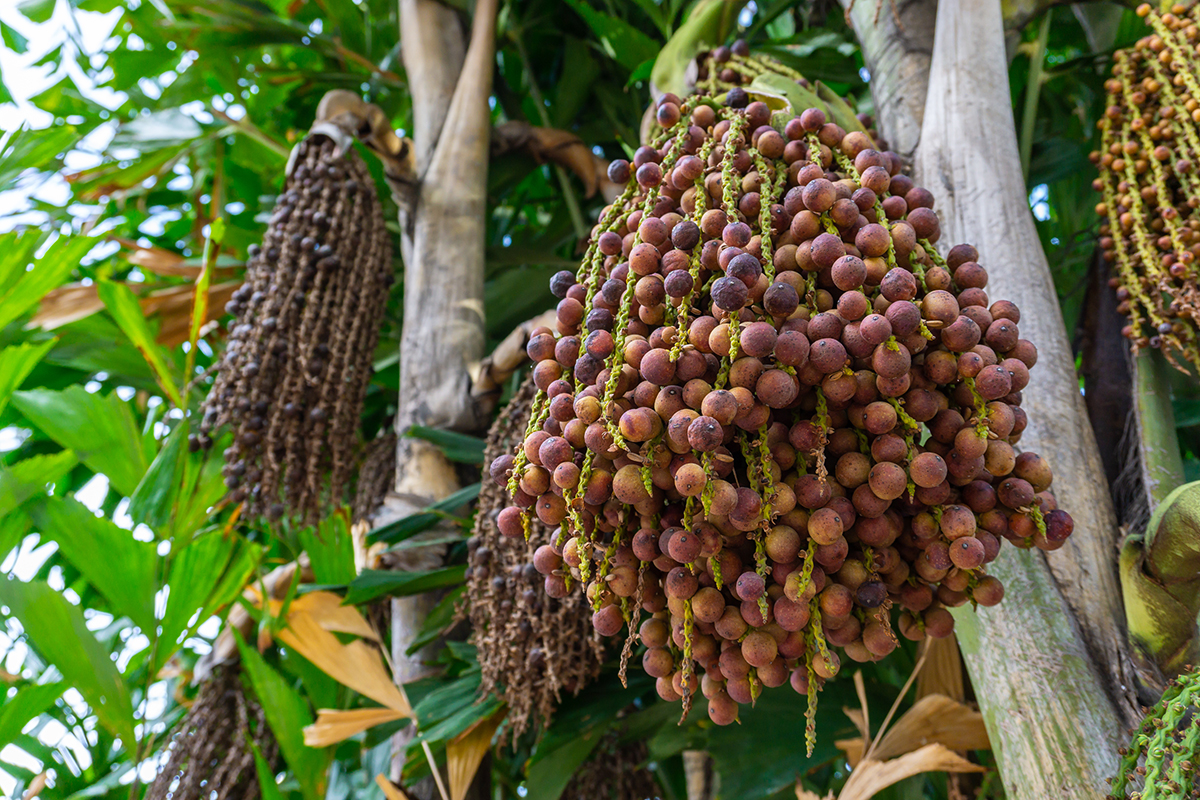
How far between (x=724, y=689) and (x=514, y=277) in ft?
3.83

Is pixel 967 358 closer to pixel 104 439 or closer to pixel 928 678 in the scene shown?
pixel 928 678

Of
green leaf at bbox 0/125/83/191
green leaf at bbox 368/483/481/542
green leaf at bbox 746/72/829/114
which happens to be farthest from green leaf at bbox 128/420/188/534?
green leaf at bbox 746/72/829/114

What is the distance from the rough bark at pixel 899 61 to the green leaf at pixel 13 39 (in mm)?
2112

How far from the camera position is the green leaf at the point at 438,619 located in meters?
1.23

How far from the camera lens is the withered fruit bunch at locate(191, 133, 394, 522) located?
4.03ft

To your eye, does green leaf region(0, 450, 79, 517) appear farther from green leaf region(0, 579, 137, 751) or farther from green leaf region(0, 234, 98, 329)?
green leaf region(0, 234, 98, 329)

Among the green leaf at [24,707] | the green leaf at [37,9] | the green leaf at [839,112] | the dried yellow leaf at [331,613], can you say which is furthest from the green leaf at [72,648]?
the green leaf at [37,9]

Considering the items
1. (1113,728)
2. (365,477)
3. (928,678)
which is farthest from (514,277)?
(1113,728)

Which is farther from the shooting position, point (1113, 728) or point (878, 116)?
point (878, 116)

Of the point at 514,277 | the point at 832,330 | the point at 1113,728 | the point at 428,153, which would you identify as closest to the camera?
the point at 832,330

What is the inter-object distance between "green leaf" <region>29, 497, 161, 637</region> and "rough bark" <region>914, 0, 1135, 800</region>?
3.99 ft

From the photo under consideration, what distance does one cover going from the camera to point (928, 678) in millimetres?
1022

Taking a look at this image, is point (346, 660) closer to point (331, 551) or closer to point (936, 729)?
point (331, 551)

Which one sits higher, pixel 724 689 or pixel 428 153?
pixel 428 153
